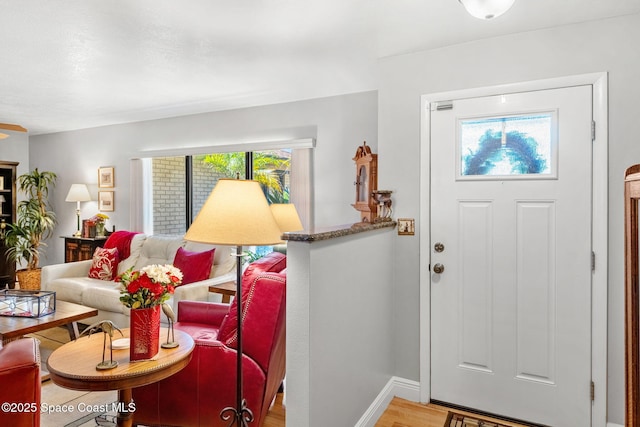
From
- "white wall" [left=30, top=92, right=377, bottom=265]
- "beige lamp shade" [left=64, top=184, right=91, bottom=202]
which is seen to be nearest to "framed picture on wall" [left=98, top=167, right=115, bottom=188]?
"white wall" [left=30, top=92, right=377, bottom=265]

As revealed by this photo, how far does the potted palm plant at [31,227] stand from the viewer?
549 cm

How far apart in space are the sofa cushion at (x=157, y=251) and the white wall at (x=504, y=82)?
8.63 ft

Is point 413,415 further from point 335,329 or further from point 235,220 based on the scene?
point 235,220

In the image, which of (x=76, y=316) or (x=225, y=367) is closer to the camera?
(x=225, y=367)

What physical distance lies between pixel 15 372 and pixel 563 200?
273cm

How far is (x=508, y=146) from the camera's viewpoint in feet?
7.86

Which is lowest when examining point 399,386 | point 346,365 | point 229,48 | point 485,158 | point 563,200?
point 399,386

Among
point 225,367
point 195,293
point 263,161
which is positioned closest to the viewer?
point 225,367

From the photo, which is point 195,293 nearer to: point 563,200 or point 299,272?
point 299,272

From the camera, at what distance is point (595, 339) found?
2203mm

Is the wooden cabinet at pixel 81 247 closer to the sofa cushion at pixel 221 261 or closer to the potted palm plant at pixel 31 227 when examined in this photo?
the potted palm plant at pixel 31 227

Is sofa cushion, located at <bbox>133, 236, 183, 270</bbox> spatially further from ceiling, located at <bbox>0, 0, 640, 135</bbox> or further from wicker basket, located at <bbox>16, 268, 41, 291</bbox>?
wicker basket, located at <bbox>16, 268, 41, 291</bbox>

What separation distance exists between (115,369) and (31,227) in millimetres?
5242

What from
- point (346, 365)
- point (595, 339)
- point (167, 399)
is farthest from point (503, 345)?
point (167, 399)
